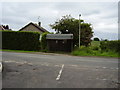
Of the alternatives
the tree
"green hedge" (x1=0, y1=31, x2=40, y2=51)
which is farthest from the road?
the tree

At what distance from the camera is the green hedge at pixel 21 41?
22.6 metres

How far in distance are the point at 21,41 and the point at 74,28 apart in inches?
438

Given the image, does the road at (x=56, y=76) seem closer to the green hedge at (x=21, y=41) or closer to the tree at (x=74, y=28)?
the green hedge at (x=21, y=41)

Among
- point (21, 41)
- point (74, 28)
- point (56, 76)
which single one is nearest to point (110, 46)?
point (74, 28)

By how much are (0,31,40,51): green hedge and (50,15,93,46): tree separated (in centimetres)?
823

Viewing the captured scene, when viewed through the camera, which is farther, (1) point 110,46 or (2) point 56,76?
(1) point 110,46

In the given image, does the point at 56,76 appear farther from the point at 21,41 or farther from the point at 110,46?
the point at 21,41

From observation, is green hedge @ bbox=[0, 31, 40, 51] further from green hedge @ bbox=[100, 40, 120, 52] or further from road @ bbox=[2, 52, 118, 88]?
road @ bbox=[2, 52, 118, 88]

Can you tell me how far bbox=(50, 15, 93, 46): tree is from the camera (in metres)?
27.2

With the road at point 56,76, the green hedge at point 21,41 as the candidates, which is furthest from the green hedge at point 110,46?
the road at point 56,76

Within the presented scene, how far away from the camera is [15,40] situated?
896 inches

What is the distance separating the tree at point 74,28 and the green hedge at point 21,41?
8227mm

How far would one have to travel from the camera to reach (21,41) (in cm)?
2269

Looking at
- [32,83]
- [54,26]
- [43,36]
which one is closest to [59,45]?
[43,36]
